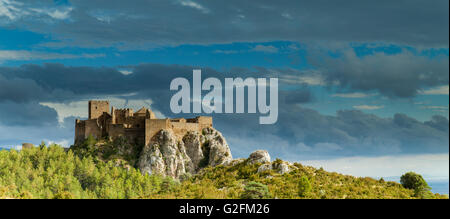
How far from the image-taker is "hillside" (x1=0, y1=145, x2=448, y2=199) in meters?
44.8

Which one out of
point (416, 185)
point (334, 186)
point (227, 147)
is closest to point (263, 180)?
point (334, 186)

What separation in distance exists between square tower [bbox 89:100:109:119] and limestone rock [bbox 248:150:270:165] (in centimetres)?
5579

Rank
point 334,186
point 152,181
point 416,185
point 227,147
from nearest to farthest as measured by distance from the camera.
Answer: point 334,186 → point 416,185 → point 152,181 → point 227,147

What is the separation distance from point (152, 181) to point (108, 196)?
9.84 meters

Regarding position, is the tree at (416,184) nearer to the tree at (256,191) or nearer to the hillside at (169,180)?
the hillside at (169,180)

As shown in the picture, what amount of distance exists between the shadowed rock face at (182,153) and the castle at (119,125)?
6.00 ft

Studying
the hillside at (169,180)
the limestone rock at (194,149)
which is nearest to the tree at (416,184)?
the hillside at (169,180)

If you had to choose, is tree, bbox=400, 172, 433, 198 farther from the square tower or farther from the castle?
the square tower

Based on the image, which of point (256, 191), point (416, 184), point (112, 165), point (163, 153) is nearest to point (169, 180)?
point (163, 153)

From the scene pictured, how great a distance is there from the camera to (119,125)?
103 meters

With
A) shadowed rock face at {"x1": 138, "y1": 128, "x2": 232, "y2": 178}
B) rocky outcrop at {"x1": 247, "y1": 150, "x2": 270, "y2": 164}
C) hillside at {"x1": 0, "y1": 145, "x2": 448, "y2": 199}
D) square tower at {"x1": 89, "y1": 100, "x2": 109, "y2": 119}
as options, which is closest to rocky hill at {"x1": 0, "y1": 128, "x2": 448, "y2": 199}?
shadowed rock face at {"x1": 138, "y1": 128, "x2": 232, "y2": 178}

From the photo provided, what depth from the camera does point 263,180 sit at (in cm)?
4791

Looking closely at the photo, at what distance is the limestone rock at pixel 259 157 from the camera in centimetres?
5425
